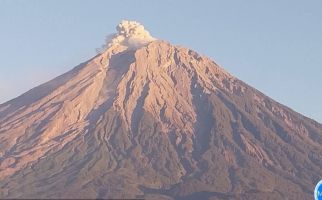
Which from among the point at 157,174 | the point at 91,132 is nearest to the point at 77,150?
the point at 91,132

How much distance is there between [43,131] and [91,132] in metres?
12.4

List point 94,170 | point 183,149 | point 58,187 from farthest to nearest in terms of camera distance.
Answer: point 183,149 → point 94,170 → point 58,187

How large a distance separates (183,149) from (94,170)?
83.8 feet

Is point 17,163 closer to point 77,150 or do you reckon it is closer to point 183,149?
point 77,150

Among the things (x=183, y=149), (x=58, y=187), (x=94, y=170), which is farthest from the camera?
(x=183, y=149)

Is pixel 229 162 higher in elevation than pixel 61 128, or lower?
lower

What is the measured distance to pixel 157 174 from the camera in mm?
187125

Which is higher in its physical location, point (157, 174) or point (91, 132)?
point (91, 132)

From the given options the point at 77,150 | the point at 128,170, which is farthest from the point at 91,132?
the point at 128,170

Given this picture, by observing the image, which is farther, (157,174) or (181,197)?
(157,174)

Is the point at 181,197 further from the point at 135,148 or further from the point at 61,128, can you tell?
the point at 61,128

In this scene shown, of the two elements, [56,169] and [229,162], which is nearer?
[56,169]

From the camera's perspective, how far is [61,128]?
653 ft

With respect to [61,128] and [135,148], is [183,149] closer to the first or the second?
[135,148]
